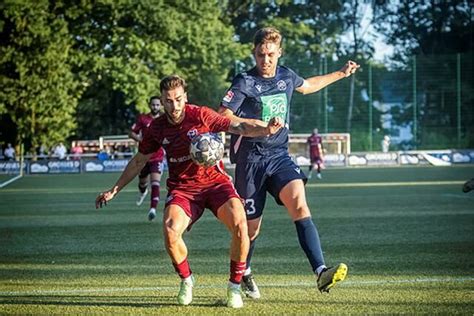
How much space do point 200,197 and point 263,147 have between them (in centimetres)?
85

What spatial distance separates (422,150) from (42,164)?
1857 centimetres

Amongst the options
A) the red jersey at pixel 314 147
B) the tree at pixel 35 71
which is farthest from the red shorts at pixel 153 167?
the tree at pixel 35 71

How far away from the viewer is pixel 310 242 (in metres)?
8.00

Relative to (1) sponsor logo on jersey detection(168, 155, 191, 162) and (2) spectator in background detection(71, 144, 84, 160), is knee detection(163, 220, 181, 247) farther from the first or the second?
(2) spectator in background detection(71, 144, 84, 160)

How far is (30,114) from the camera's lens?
48.7m

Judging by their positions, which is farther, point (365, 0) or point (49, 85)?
point (365, 0)

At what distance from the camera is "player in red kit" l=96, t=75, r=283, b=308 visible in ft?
25.3

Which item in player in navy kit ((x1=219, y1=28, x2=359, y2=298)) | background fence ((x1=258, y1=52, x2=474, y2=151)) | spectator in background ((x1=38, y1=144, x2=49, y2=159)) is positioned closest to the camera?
player in navy kit ((x1=219, y1=28, x2=359, y2=298))

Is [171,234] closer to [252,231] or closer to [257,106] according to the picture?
[252,231]

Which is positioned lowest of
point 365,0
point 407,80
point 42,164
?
point 42,164

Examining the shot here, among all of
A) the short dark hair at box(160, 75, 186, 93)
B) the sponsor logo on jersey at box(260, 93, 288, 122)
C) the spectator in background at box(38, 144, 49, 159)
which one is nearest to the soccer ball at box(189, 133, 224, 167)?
the short dark hair at box(160, 75, 186, 93)

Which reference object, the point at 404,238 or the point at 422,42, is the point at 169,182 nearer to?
the point at 404,238

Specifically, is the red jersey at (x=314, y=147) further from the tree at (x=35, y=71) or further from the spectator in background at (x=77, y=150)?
the spectator in background at (x=77, y=150)

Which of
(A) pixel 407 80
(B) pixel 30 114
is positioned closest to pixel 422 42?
(A) pixel 407 80
